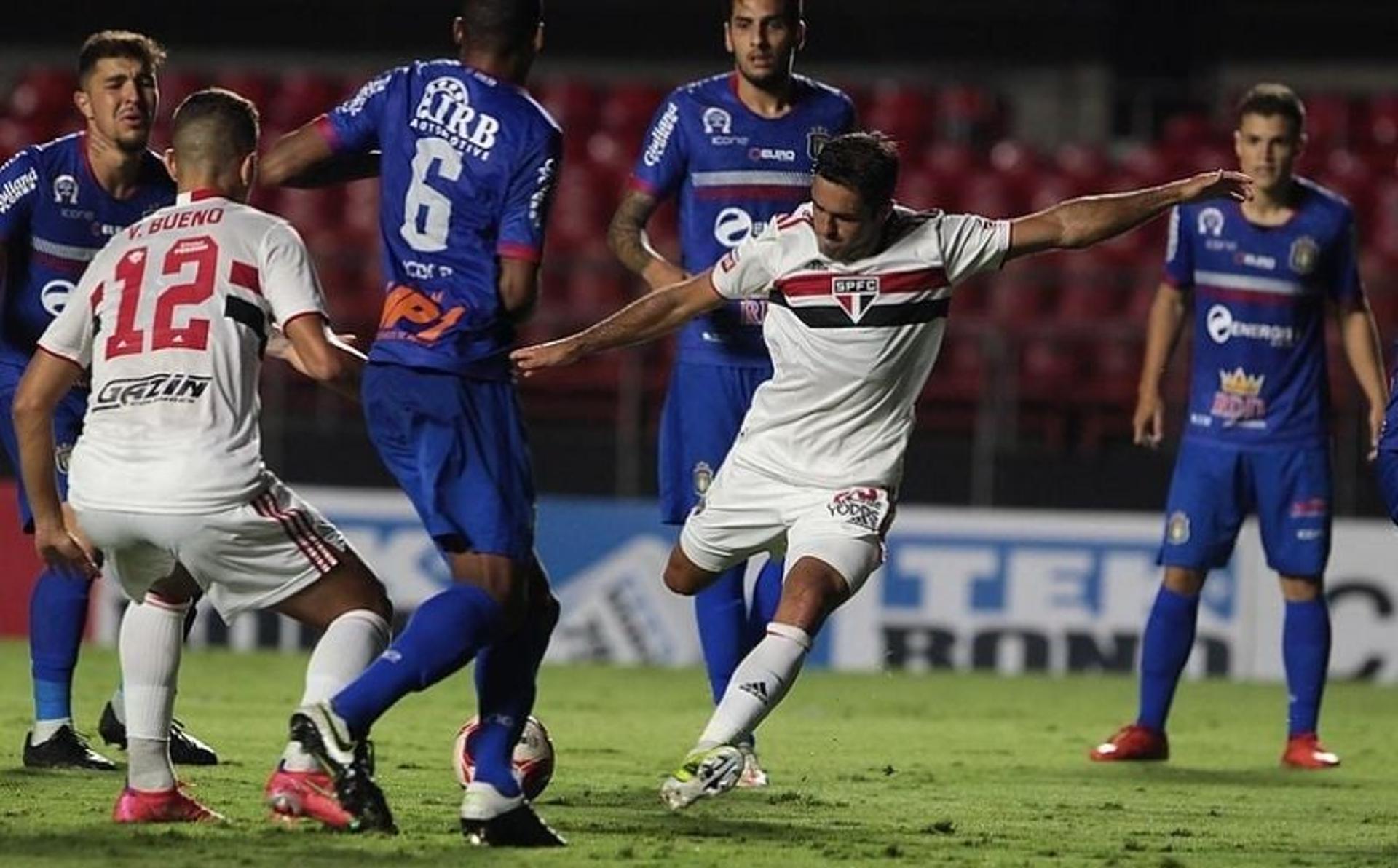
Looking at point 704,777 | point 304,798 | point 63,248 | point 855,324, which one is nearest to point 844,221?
point 855,324

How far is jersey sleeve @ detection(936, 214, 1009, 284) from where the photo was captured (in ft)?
22.1

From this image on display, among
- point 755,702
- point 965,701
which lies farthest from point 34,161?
point 965,701

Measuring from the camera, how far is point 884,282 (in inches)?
266

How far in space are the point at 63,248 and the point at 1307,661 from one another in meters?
4.34

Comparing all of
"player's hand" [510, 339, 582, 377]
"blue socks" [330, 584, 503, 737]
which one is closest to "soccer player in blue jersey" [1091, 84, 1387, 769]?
"player's hand" [510, 339, 582, 377]

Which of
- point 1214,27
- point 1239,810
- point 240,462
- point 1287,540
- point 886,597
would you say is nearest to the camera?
point 240,462

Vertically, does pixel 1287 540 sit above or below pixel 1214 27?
A: below

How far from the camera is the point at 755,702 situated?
6.42 m

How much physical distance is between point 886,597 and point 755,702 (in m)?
6.47

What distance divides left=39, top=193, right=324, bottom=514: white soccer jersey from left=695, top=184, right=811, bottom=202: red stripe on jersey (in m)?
2.11

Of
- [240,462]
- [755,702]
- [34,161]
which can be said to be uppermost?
[34,161]

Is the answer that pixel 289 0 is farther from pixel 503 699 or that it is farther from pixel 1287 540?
pixel 503 699

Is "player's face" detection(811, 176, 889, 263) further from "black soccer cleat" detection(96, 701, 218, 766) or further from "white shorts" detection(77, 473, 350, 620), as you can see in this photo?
"black soccer cleat" detection(96, 701, 218, 766)

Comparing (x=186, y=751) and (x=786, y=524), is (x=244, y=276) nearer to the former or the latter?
(x=786, y=524)
